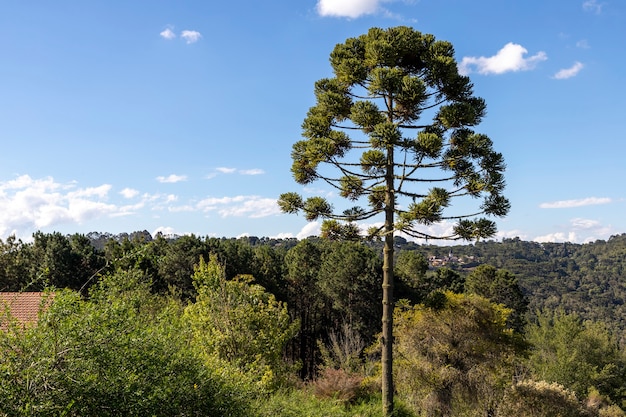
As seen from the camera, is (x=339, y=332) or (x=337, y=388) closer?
(x=337, y=388)

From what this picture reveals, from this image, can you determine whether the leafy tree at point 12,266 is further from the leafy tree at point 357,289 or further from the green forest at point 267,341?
the leafy tree at point 357,289

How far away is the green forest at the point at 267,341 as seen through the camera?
442 cm

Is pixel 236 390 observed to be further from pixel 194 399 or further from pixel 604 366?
pixel 604 366

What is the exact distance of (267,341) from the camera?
11172 mm

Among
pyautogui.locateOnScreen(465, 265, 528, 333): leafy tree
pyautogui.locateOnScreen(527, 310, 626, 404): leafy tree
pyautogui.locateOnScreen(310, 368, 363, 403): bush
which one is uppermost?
pyautogui.locateOnScreen(465, 265, 528, 333): leafy tree

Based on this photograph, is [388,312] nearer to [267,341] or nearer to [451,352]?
[267,341]

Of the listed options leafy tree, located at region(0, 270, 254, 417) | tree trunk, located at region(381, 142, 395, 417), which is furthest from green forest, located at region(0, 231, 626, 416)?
tree trunk, located at region(381, 142, 395, 417)

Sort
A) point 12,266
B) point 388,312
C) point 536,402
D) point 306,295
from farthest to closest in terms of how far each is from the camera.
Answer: point 306,295
point 12,266
point 536,402
point 388,312

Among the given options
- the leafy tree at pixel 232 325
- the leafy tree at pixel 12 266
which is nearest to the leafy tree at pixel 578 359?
the leafy tree at pixel 232 325

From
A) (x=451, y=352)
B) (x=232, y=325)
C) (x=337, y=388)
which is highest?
(x=232, y=325)

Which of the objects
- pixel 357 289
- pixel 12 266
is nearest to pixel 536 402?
pixel 357 289

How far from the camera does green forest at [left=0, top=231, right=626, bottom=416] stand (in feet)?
14.5

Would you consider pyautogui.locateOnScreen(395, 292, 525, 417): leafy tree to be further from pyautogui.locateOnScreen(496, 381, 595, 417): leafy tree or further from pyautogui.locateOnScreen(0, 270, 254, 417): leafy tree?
pyautogui.locateOnScreen(0, 270, 254, 417): leafy tree

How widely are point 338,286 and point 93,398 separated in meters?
22.4
